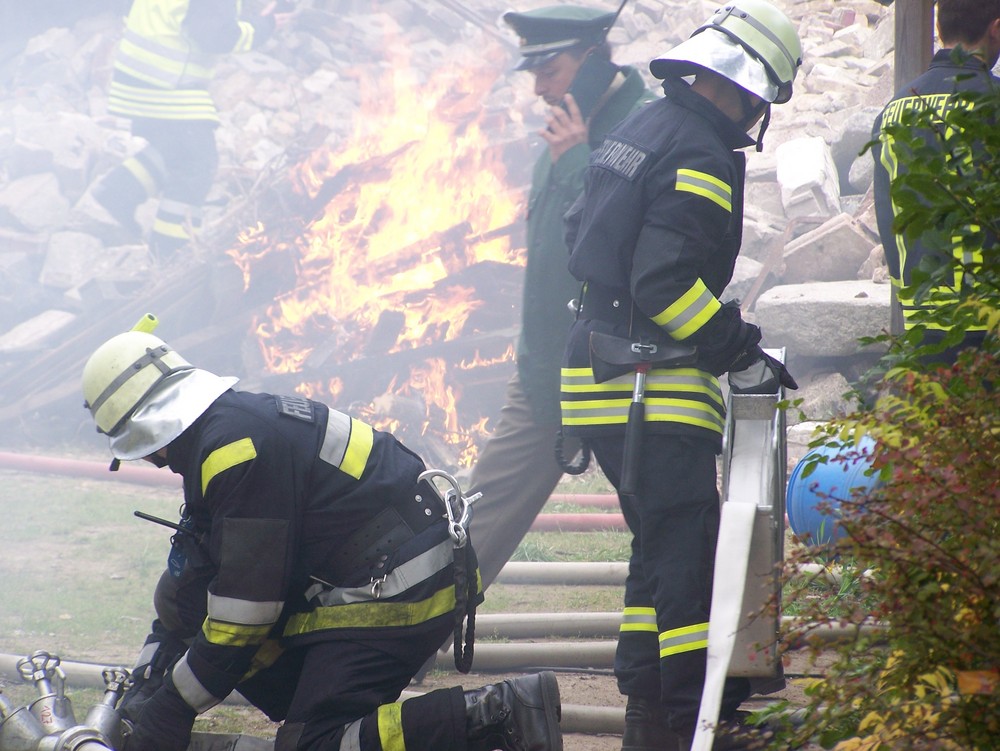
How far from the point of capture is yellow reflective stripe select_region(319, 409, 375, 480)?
2.96 meters

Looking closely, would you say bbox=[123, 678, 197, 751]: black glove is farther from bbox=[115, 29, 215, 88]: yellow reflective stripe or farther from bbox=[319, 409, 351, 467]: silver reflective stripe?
bbox=[115, 29, 215, 88]: yellow reflective stripe

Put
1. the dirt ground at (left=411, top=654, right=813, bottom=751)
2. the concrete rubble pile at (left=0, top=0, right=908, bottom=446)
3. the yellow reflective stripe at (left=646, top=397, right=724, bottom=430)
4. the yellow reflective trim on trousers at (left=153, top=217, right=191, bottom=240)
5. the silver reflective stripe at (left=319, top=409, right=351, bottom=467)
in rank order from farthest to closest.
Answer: the yellow reflective trim on trousers at (left=153, top=217, right=191, bottom=240)
the concrete rubble pile at (left=0, top=0, right=908, bottom=446)
the dirt ground at (left=411, top=654, right=813, bottom=751)
the yellow reflective stripe at (left=646, top=397, right=724, bottom=430)
the silver reflective stripe at (left=319, top=409, right=351, bottom=467)

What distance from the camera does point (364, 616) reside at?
292 centimetres

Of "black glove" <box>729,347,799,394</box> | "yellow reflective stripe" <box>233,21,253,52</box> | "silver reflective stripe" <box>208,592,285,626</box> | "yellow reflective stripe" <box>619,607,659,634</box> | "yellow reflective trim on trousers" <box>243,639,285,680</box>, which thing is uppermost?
"yellow reflective stripe" <box>233,21,253,52</box>

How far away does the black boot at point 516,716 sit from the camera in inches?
112

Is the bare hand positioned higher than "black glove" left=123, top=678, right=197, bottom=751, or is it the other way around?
the bare hand

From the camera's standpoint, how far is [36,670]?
3.24m

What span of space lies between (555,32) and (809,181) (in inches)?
176

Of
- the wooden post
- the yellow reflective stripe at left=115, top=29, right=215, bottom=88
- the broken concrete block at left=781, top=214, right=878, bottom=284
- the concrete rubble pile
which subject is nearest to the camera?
the wooden post

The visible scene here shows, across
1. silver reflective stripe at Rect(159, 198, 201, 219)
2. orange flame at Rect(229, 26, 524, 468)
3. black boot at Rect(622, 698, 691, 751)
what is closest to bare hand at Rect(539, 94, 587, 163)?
black boot at Rect(622, 698, 691, 751)

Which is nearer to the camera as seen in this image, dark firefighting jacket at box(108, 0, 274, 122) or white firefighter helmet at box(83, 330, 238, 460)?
white firefighter helmet at box(83, 330, 238, 460)

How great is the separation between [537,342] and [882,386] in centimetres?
250

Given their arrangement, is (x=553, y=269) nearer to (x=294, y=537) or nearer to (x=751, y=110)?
(x=751, y=110)

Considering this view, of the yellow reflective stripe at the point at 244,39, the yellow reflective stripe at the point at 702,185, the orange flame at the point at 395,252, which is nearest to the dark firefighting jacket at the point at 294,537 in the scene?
the yellow reflective stripe at the point at 702,185
